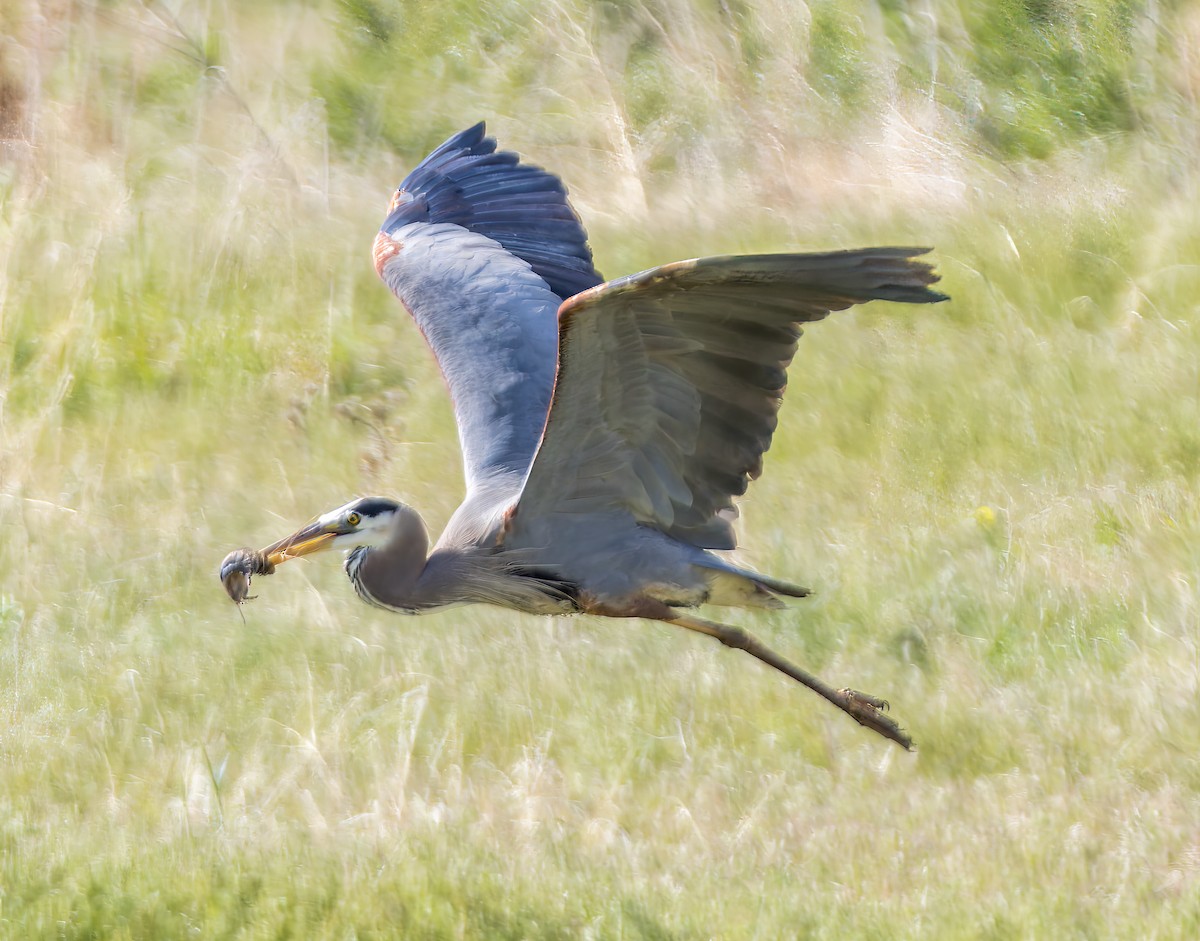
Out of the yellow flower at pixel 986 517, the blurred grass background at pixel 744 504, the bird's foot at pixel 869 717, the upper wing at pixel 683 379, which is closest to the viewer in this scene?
the upper wing at pixel 683 379

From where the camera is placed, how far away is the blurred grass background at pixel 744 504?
16.3 ft

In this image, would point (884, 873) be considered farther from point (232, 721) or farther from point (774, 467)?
point (774, 467)

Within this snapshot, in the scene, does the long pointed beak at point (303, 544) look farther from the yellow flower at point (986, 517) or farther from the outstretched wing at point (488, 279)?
the yellow flower at point (986, 517)

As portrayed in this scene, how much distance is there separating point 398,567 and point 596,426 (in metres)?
0.80

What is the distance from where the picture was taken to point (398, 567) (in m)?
5.30

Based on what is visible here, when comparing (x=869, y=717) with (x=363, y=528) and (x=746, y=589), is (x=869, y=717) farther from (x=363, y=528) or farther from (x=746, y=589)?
(x=363, y=528)

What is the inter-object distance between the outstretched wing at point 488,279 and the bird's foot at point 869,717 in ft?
4.28

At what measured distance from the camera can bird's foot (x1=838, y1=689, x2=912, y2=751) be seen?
18.9 ft

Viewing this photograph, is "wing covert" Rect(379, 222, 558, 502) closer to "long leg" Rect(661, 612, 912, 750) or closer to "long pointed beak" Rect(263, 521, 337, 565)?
"long pointed beak" Rect(263, 521, 337, 565)

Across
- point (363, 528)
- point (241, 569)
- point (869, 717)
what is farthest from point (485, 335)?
point (869, 717)

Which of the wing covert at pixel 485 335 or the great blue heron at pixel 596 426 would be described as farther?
the wing covert at pixel 485 335

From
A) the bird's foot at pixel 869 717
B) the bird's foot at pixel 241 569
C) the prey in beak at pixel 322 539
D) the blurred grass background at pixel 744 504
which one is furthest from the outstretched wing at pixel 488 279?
the bird's foot at pixel 869 717

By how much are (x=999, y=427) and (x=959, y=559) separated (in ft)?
3.39

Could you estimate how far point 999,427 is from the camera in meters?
7.54
